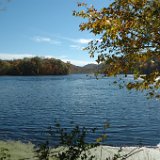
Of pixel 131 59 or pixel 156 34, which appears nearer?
pixel 156 34

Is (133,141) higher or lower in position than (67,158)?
lower

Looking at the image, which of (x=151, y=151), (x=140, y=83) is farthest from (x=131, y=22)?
(x=151, y=151)

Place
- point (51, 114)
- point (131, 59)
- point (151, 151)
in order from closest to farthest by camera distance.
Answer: point (131, 59)
point (151, 151)
point (51, 114)

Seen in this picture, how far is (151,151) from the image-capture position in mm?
13984

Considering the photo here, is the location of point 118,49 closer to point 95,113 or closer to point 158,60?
point 158,60

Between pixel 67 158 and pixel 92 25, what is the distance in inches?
133

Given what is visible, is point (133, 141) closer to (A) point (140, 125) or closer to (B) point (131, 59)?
(A) point (140, 125)

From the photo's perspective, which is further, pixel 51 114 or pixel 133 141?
pixel 51 114

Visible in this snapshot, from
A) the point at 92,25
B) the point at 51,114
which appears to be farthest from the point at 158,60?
the point at 51,114

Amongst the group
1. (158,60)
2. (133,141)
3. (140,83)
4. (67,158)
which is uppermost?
(158,60)

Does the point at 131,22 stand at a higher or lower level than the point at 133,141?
higher

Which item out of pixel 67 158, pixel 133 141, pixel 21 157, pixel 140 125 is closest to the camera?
pixel 67 158

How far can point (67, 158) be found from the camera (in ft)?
22.5

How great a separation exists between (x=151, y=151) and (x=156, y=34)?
7.81m
